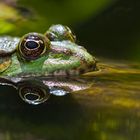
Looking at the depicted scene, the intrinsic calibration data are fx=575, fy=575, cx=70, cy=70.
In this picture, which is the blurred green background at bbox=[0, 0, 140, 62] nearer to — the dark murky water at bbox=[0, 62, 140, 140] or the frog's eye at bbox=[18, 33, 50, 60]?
the frog's eye at bbox=[18, 33, 50, 60]

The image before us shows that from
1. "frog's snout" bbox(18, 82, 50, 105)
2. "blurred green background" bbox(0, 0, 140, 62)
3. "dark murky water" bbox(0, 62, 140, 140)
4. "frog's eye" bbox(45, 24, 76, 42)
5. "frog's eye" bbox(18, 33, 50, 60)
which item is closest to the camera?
"dark murky water" bbox(0, 62, 140, 140)

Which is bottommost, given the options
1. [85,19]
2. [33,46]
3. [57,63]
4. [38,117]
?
[38,117]

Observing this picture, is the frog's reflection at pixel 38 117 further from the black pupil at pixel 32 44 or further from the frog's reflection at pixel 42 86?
the black pupil at pixel 32 44

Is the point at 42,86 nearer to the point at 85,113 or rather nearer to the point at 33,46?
the point at 33,46

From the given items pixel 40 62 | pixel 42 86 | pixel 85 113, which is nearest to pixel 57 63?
pixel 40 62

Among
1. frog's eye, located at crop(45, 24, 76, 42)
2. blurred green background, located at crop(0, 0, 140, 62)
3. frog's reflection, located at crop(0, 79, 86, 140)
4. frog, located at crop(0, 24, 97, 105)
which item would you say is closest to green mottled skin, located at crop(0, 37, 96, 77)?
frog, located at crop(0, 24, 97, 105)

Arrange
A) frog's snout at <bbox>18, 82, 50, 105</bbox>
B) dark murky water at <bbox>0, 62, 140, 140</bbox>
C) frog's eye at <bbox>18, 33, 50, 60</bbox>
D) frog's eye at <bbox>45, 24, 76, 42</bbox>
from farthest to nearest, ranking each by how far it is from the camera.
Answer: frog's eye at <bbox>45, 24, 76, 42</bbox>, frog's eye at <bbox>18, 33, 50, 60</bbox>, frog's snout at <bbox>18, 82, 50, 105</bbox>, dark murky water at <bbox>0, 62, 140, 140</bbox>

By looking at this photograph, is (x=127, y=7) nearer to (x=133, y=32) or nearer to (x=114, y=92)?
(x=133, y=32)
